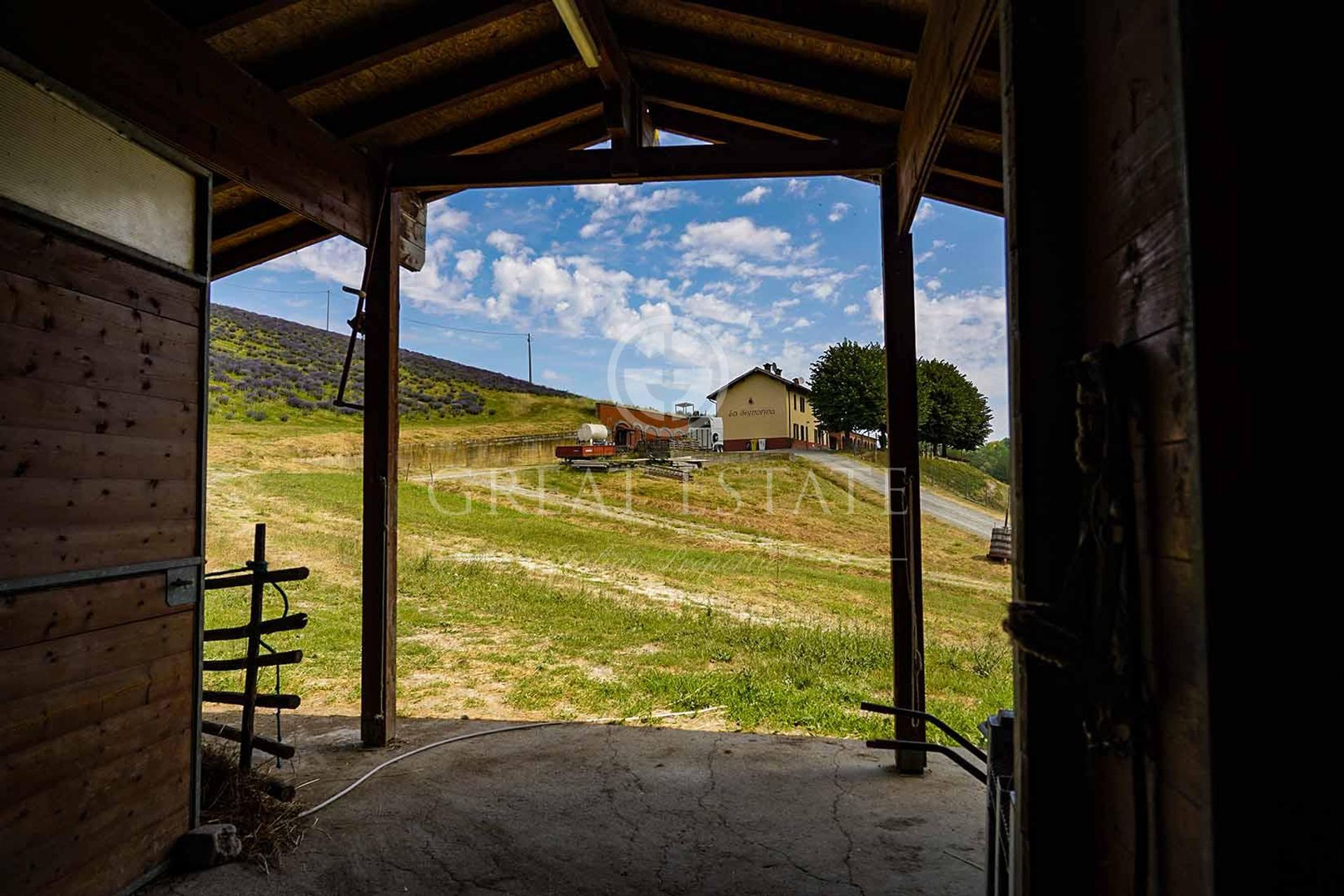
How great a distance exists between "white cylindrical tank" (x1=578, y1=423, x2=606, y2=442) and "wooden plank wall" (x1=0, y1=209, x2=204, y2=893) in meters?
19.0

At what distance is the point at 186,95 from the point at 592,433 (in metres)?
19.3

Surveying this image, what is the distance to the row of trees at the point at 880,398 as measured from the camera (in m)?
26.8

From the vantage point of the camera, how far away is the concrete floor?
2.74m

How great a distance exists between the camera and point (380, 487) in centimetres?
425

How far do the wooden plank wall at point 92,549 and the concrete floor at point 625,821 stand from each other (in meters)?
0.46

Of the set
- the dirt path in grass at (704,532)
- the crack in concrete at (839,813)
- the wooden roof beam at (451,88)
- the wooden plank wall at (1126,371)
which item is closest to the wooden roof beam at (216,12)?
the wooden roof beam at (451,88)

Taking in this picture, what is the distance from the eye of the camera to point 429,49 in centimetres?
371

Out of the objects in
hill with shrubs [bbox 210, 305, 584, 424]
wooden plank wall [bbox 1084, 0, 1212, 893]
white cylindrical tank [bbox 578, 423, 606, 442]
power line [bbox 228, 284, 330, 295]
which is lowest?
wooden plank wall [bbox 1084, 0, 1212, 893]

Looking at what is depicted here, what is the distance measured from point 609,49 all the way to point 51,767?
146 inches

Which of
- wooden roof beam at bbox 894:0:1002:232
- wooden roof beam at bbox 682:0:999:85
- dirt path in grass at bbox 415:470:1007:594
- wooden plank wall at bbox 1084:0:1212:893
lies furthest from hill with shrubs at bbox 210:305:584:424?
wooden plank wall at bbox 1084:0:1212:893

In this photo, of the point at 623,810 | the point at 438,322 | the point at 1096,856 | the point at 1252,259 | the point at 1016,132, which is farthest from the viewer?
the point at 438,322

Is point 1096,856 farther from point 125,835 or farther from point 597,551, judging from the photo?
point 597,551

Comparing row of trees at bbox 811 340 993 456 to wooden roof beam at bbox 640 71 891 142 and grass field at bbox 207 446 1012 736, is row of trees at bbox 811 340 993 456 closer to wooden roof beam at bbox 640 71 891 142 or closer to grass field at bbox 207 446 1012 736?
grass field at bbox 207 446 1012 736

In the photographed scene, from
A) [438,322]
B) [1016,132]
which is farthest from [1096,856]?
[438,322]
